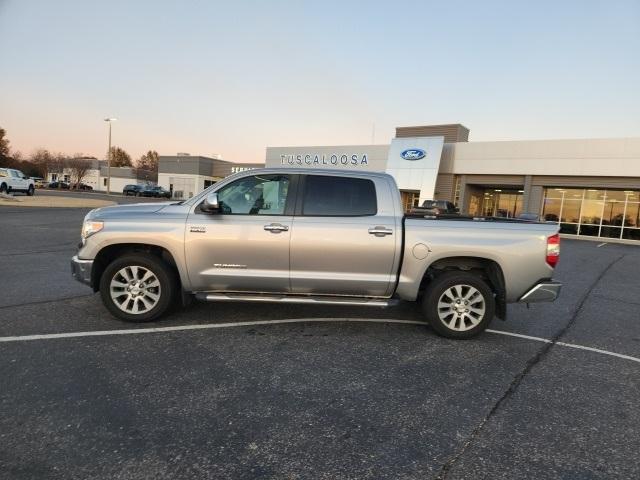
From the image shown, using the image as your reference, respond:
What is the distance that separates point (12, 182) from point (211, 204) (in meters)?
35.0

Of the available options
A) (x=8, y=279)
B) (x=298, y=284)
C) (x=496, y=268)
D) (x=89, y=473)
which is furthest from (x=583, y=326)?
(x=8, y=279)

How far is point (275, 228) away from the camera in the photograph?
4992mm

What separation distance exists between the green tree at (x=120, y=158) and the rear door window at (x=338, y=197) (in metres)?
135

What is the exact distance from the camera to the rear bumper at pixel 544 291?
196 inches

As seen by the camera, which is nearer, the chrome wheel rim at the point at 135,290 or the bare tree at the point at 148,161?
the chrome wheel rim at the point at 135,290

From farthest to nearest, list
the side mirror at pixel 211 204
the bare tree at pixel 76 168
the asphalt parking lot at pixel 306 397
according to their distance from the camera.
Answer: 1. the bare tree at pixel 76 168
2. the side mirror at pixel 211 204
3. the asphalt parking lot at pixel 306 397

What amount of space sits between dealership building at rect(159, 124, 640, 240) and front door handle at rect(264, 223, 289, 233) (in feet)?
85.3

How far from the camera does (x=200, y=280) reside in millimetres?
5098

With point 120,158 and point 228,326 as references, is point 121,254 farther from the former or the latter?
point 120,158

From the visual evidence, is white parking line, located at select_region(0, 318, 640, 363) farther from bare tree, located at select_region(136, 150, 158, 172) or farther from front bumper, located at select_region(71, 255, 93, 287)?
bare tree, located at select_region(136, 150, 158, 172)

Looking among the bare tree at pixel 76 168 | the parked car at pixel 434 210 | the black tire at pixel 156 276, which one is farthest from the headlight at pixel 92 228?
the bare tree at pixel 76 168

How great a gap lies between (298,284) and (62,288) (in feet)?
13.8

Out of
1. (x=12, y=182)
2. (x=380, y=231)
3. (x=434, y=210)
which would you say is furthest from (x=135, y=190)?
(x=380, y=231)

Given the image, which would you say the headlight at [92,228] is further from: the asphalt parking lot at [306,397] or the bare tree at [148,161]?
the bare tree at [148,161]
